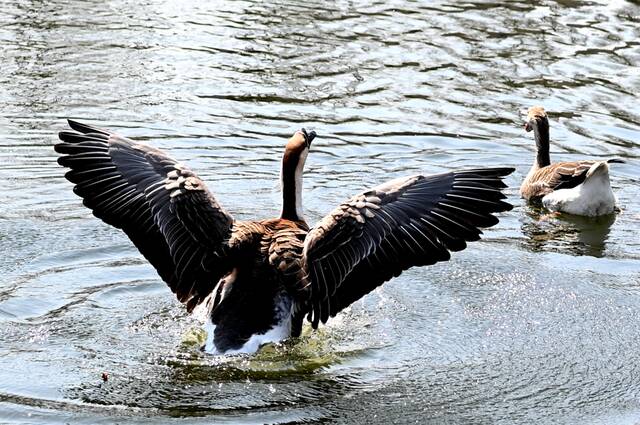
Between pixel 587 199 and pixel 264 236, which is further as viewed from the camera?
pixel 587 199

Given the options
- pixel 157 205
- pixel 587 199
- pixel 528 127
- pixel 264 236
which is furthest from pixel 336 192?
pixel 157 205

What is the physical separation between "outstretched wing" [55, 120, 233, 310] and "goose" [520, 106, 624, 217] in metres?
4.66

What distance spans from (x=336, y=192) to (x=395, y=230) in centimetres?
386

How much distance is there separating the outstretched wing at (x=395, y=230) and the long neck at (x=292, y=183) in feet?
2.67

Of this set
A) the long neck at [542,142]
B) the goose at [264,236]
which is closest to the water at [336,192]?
the goose at [264,236]

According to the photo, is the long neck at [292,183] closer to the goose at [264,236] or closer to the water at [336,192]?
the goose at [264,236]

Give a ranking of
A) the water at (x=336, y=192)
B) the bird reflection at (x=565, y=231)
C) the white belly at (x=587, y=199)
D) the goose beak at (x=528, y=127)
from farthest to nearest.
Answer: the goose beak at (x=528, y=127)
the white belly at (x=587, y=199)
the bird reflection at (x=565, y=231)
the water at (x=336, y=192)

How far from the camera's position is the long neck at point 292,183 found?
888 cm

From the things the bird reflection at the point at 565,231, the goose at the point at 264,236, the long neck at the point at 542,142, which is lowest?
the bird reflection at the point at 565,231

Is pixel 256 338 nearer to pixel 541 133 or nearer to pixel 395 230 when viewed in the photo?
pixel 395 230

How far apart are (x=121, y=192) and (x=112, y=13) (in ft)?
32.8

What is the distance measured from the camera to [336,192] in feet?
38.8

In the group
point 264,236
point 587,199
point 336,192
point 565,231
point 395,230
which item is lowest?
point 565,231

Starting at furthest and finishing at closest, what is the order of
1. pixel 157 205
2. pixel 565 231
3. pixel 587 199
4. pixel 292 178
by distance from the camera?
1. pixel 587 199
2. pixel 565 231
3. pixel 292 178
4. pixel 157 205
